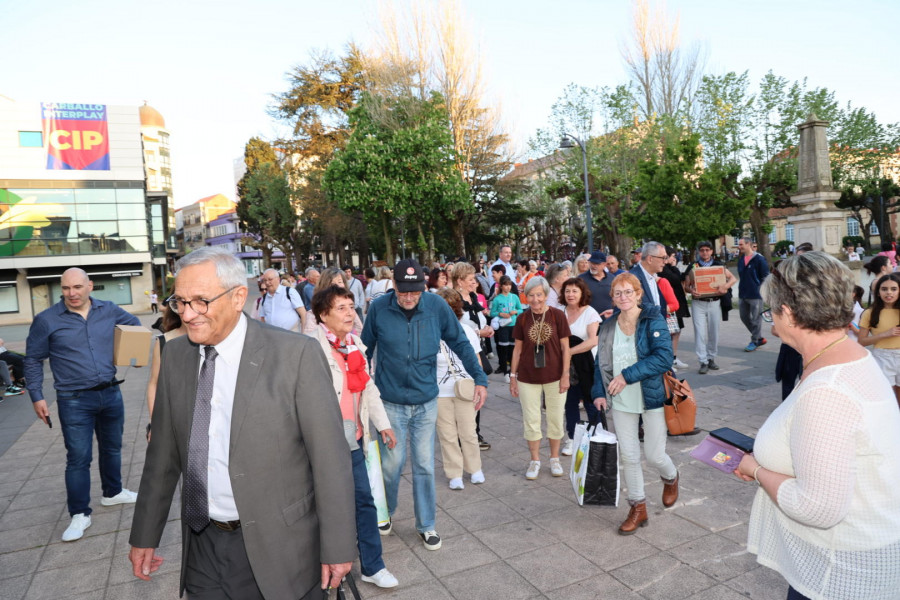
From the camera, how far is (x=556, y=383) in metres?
5.55

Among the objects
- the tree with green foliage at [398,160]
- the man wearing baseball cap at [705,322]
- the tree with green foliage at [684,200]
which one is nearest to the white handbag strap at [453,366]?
the man wearing baseball cap at [705,322]

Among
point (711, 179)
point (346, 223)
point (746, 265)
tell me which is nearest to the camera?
point (746, 265)

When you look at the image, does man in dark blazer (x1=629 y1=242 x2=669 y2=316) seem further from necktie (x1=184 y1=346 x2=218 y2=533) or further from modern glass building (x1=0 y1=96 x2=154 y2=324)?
modern glass building (x1=0 y1=96 x2=154 y2=324)

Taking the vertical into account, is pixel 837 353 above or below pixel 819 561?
above

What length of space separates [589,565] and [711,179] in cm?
2355

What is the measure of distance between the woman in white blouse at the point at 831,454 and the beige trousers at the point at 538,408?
136 inches

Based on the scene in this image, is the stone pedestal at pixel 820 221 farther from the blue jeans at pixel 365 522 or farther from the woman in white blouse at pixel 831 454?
the woman in white blouse at pixel 831 454

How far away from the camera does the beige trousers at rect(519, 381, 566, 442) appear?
18.0 ft

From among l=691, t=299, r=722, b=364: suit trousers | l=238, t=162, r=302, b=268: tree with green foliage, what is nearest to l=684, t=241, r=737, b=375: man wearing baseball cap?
l=691, t=299, r=722, b=364: suit trousers

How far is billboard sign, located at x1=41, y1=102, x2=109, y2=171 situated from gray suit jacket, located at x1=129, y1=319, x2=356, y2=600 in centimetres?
4307

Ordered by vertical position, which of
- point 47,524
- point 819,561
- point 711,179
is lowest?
point 47,524

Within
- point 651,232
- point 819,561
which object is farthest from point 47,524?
point 651,232

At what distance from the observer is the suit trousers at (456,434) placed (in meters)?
5.11

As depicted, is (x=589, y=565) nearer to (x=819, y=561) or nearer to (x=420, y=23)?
(x=819, y=561)
